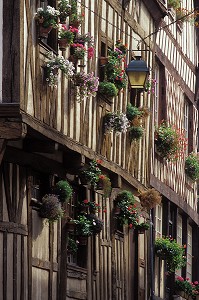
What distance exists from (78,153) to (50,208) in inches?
42.2

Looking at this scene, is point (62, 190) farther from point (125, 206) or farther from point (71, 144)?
point (125, 206)

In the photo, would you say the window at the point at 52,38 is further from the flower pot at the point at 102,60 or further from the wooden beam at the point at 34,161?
the flower pot at the point at 102,60

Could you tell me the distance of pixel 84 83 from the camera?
1856cm

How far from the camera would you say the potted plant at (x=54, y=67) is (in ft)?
56.4

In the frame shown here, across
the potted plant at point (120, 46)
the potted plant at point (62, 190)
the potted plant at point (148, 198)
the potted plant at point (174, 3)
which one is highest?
the potted plant at point (174, 3)

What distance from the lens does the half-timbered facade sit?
53.6 feet

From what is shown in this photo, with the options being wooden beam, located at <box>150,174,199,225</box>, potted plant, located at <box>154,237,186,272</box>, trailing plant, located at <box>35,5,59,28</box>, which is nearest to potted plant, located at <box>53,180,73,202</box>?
trailing plant, located at <box>35,5,59,28</box>

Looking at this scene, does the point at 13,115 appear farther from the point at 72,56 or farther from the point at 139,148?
the point at 139,148

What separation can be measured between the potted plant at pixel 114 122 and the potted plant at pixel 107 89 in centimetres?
49

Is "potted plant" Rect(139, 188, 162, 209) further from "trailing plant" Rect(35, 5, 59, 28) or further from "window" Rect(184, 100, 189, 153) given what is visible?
"window" Rect(184, 100, 189, 153)

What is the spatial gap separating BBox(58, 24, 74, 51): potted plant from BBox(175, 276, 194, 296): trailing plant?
11.2m

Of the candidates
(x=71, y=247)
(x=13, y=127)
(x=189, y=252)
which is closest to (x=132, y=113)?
(x=71, y=247)

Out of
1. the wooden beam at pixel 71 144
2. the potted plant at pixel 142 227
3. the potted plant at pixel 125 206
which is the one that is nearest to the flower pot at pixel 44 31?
the wooden beam at pixel 71 144

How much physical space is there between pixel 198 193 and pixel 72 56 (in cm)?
1368
